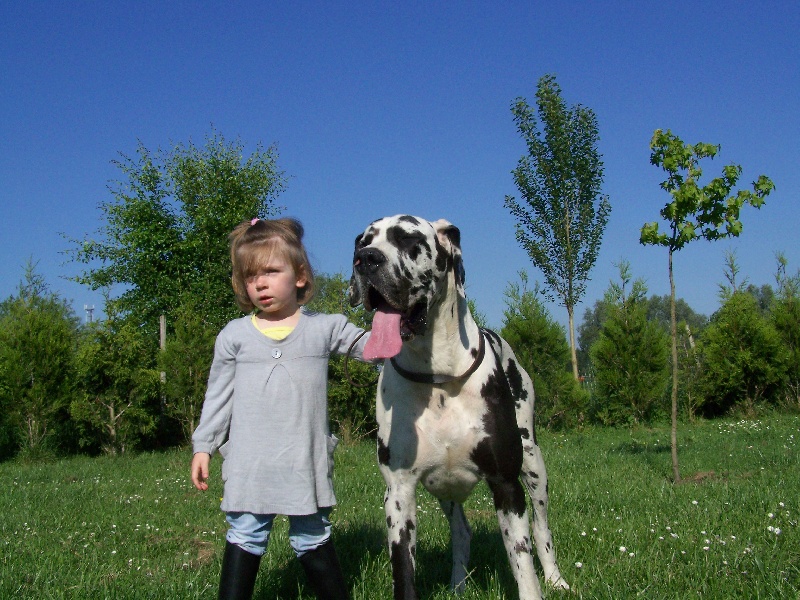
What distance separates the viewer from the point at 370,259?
Result: 2807mm

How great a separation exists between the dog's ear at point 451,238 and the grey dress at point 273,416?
54 cm

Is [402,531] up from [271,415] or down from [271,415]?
down

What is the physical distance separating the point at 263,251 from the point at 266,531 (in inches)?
46.4

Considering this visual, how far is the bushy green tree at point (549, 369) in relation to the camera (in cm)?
1284

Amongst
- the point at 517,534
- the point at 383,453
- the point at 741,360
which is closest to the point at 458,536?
the point at 517,534

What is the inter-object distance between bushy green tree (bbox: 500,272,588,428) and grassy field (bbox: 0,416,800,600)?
4.18 metres

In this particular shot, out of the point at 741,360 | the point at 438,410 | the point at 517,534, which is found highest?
the point at 741,360

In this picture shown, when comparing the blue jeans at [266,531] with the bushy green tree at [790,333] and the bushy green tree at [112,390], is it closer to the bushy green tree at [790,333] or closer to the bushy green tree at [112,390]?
the bushy green tree at [112,390]

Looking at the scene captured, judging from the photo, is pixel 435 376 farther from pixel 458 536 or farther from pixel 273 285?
pixel 458 536

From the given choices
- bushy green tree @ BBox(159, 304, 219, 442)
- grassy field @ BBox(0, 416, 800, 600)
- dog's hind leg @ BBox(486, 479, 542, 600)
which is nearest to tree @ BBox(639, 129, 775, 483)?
grassy field @ BBox(0, 416, 800, 600)

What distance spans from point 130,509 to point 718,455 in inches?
271

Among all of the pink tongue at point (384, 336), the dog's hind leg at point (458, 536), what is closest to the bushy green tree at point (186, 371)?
the dog's hind leg at point (458, 536)

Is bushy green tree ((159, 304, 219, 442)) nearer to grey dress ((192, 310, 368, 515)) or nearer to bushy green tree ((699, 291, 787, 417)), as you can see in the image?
grey dress ((192, 310, 368, 515))

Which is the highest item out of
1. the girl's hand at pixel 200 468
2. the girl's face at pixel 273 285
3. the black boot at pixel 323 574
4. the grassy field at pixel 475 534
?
the girl's face at pixel 273 285
